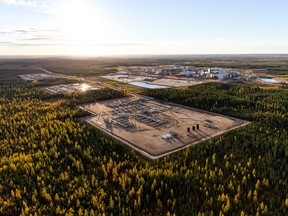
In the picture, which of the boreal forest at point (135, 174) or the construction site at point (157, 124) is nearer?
the boreal forest at point (135, 174)

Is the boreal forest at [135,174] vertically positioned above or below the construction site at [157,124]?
below

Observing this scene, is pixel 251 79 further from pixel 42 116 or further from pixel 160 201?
pixel 160 201

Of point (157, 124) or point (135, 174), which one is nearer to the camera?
point (135, 174)

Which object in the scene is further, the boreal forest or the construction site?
the construction site

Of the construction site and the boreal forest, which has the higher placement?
the construction site

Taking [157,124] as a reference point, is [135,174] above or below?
below
